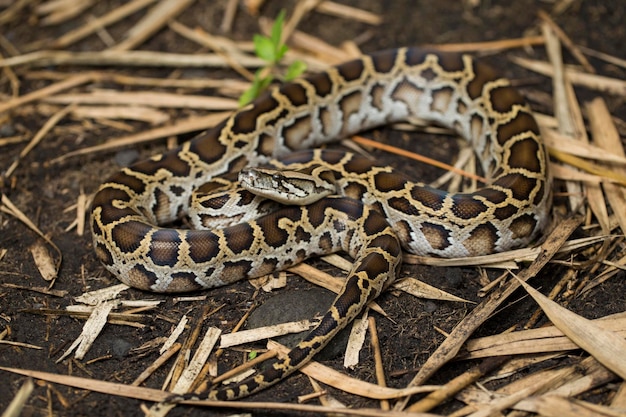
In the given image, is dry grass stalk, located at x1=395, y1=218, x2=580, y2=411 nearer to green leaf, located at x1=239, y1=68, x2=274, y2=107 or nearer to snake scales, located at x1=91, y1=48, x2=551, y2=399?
snake scales, located at x1=91, y1=48, x2=551, y2=399

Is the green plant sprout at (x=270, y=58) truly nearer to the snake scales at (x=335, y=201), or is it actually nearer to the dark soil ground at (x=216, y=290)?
the snake scales at (x=335, y=201)

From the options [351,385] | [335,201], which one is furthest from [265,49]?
[351,385]

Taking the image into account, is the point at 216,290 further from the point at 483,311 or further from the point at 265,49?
the point at 265,49

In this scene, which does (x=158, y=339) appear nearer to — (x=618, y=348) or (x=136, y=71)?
(x=618, y=348)

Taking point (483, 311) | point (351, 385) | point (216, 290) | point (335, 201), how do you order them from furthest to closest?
point (335, 201)
point (216, 290)
point (483, 311)
point (351, 385)

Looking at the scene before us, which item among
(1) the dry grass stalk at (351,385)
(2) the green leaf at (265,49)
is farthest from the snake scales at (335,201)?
(2) the green leaf at (265,49)

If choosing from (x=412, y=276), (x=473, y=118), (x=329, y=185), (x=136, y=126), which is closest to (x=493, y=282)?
(x=412, y=276)
